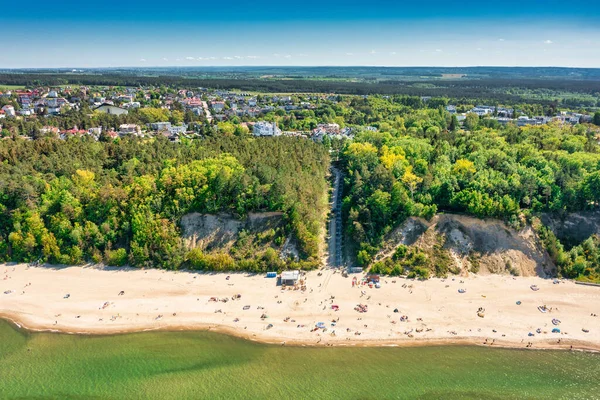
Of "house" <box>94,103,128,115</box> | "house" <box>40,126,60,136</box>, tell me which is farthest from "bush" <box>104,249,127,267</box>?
"house" <box>94,103,128,115</box>

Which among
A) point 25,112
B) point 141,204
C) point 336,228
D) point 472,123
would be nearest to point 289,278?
point 336,228

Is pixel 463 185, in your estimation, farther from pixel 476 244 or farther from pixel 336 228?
pixel 336 228

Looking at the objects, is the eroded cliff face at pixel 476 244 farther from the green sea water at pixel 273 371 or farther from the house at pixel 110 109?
the house at pixel 110 109

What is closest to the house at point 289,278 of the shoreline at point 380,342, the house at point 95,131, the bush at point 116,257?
the shoreline at point 380,342

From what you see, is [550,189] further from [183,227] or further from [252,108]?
[252,108]

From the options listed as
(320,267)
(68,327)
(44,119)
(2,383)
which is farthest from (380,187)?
(44,119)

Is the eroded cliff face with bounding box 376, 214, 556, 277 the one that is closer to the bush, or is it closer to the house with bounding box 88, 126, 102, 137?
the bush
